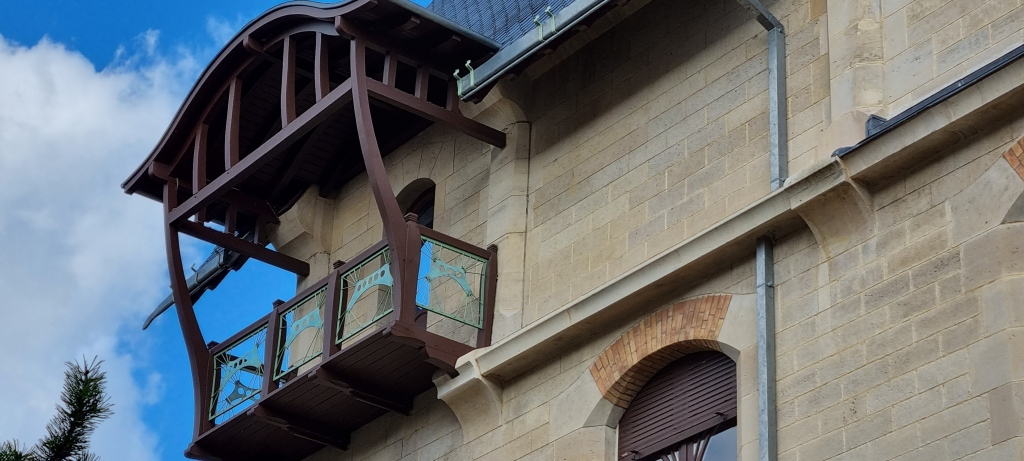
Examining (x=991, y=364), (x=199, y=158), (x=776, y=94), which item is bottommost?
(x=991, y=364)

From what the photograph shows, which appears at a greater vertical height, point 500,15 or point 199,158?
point 500,15

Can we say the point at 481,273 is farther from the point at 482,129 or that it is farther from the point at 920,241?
the point at 920,241

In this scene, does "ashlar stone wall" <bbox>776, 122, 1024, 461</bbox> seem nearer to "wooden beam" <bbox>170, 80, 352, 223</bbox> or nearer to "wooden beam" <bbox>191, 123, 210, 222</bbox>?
"wooden beam" <bbox>170, 80, 352, 223</bbox>

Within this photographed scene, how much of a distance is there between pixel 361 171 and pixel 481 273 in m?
3.34

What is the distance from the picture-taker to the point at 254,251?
17969mm

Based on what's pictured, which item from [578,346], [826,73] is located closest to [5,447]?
[578,346]

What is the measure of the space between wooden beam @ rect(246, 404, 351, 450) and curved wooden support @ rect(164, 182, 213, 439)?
2.98 feet

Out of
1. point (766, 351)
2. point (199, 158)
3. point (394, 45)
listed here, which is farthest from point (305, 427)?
point (766, 351)

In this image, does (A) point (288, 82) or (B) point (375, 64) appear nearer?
(A) point (288, 82)

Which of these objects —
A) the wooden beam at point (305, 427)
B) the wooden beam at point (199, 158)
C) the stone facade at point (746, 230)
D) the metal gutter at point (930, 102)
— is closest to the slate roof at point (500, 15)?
the stone facade at point (746, 230)

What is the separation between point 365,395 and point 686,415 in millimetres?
3614

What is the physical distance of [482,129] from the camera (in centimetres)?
1562

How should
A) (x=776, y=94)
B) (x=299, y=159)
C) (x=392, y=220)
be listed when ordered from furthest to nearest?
(x=299, y=159) → (x=392, y=220) → (x=776, y=94)

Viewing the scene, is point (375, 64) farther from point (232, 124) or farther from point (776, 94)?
point (776, 94)
